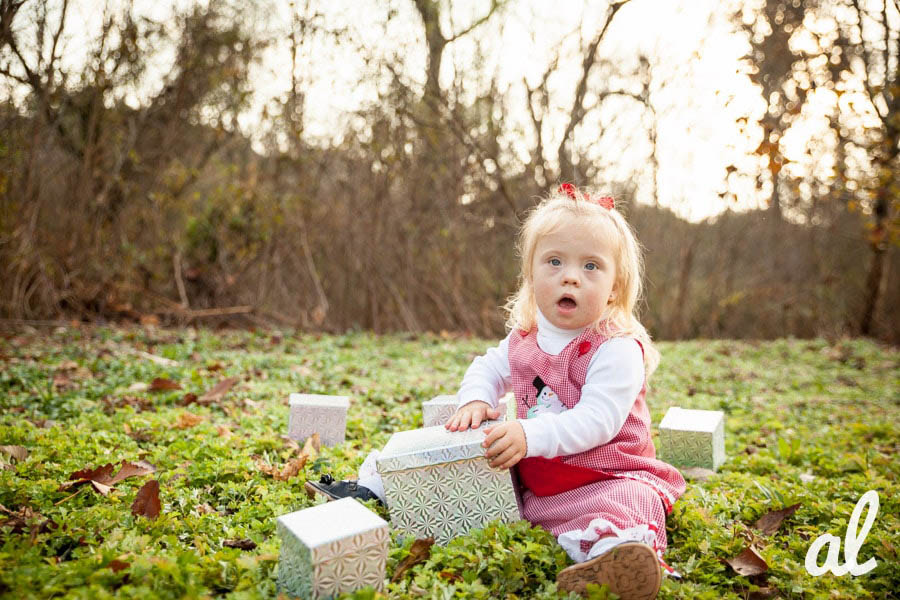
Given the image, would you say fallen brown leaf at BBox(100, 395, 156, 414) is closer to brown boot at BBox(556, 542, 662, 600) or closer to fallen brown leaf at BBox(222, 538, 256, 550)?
fallen brown leaf at BBox(222, 538, 256, 550)

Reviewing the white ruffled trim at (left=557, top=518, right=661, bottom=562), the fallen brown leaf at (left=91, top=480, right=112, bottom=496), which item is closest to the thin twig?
the fallen brown leaf at (left=91, top=480, right=112, bottom=496)

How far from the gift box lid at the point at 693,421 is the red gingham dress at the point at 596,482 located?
2.34 feet

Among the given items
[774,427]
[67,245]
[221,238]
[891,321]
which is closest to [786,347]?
[891,321]

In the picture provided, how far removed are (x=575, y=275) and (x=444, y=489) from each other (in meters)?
0.86

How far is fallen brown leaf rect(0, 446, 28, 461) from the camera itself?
2.80m

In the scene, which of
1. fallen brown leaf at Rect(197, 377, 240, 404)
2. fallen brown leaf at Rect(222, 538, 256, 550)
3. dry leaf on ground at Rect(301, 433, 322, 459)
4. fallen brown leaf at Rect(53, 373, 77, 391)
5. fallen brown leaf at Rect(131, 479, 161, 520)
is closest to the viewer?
fallen brown leaf at Rect(222, 538, 256, 550)

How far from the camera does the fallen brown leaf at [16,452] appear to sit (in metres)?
2.80

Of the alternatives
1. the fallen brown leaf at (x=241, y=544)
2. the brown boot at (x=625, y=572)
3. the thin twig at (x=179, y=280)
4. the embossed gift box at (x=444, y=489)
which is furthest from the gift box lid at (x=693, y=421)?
the thin twig at (x=179, y=280)

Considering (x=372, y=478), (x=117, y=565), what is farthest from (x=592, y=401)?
(x=117, y=565)

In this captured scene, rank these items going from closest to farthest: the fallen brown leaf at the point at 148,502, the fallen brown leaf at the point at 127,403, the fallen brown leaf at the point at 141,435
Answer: the fallen brown leaf at the point at 148,502
the fallen brown leaf at the point at 141,435
the fallen brown leaf at the point at 127,403

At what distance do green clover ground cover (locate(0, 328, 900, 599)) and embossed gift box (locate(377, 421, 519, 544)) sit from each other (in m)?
0.09

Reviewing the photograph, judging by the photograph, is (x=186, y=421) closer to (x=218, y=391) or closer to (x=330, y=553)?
(x=218, y=391)

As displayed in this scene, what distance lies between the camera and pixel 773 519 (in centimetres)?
267

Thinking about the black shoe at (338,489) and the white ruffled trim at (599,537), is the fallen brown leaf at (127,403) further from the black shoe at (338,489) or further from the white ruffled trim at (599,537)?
the white ruffled trim at (599,537)
